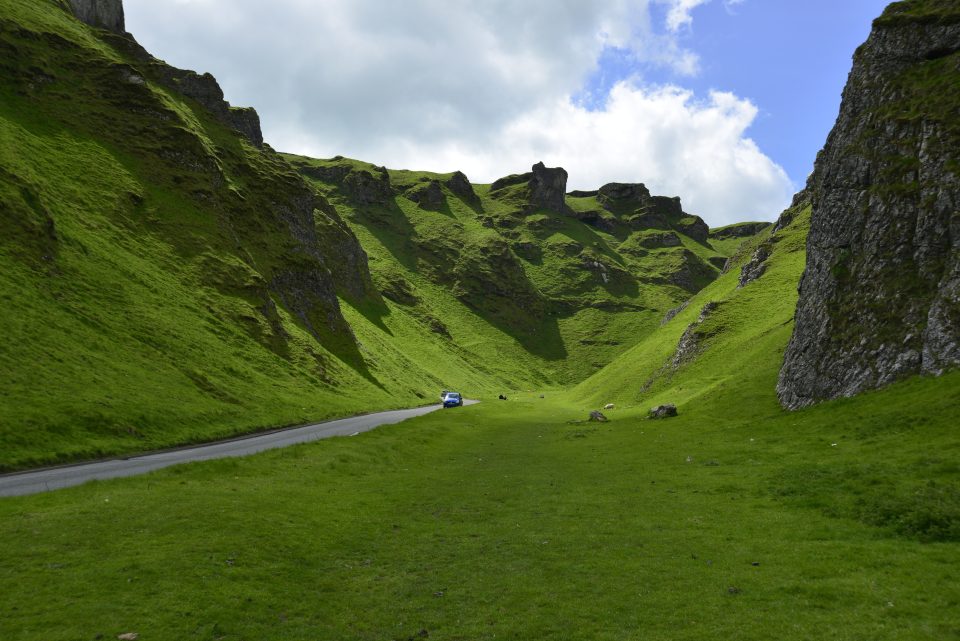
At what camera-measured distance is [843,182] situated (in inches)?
1726

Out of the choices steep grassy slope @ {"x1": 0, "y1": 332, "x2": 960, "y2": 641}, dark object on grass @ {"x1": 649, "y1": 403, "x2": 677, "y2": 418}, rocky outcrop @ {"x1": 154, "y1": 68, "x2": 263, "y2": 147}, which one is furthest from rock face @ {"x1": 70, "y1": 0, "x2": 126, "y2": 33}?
dark object on grass @ {"x1": 649, "y1": 403, "x2": 677, "y2": 418}

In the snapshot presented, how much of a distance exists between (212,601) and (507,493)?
15.3 meters

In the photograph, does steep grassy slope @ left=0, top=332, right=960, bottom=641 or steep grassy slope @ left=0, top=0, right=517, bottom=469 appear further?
steep grassy slope @ left=0, top=0, right=517, bottom=469

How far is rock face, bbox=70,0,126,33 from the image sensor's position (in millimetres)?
126062

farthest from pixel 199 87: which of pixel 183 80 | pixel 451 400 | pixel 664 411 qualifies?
pixel 664 411

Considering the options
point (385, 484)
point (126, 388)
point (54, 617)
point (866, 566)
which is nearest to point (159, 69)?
point (126, 388)

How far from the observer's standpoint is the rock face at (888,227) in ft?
106

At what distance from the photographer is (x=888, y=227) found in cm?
3719

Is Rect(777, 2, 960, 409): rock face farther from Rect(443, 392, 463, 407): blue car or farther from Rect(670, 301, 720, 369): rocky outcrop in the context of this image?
Rect(443, 392, 463, 407): blue car

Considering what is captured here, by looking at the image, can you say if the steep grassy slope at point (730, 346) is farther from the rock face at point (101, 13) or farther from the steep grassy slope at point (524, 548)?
the rock face at point (101, 13)

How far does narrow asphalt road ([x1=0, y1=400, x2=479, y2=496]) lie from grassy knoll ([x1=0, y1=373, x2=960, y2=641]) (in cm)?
450

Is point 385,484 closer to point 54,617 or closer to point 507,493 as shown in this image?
point 507,493

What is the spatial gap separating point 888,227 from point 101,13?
172416 millimetres

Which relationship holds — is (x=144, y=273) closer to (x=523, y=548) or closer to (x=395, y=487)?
(x=395, y=487)
